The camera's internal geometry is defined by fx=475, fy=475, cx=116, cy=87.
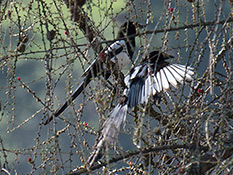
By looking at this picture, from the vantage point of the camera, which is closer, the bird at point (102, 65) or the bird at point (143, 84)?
the bird at point (102, 65)

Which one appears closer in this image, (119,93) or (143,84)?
(119,93)

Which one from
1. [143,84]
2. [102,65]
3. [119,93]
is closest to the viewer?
[119,93]

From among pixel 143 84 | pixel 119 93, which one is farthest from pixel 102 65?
pixel 119 93

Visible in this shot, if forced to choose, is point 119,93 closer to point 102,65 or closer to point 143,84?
point 143,84

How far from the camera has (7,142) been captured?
3.18 m

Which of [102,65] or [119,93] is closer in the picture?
[119,93]

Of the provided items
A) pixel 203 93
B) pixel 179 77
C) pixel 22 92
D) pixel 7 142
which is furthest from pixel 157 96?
pixel 22 92

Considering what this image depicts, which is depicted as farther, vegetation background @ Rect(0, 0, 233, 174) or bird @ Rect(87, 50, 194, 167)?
bird @ Rect(87, 50, 194, 167)

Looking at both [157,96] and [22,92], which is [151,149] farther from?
[22,92]

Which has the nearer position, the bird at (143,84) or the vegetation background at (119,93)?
the vegetation background at (119,93)

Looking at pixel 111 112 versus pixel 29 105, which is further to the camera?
pixel 29 105

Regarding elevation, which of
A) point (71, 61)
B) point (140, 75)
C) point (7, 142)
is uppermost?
point (71, 61)

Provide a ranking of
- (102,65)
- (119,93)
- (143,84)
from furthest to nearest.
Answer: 1. (102,65)
2. (143,84)
3. (119,93)

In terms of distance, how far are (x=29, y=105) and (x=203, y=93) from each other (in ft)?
6.84
